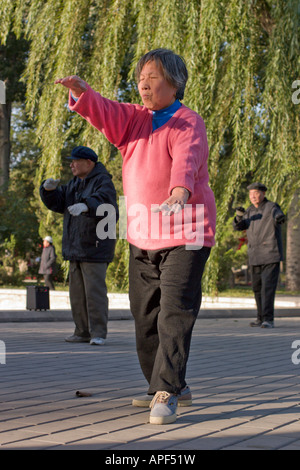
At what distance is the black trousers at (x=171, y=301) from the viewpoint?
4098mm

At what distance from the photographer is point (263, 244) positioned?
35.3 ft

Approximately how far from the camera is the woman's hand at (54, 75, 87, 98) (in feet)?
13.4

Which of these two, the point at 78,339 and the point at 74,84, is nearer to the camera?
the point at 74,84

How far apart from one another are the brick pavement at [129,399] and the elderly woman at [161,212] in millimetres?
234

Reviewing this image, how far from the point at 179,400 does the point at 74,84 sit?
181 centimetres

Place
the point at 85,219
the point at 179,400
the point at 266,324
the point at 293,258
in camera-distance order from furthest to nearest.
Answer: the point at 293,258 → the point at 266,324 → the point at 85,219 → the point at 179,400

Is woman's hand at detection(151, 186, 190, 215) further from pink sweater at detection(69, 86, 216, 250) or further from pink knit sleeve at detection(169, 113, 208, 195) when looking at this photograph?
pink sweater at detection(69, 86, 216, 250)

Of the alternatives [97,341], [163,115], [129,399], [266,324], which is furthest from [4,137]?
[163,115]

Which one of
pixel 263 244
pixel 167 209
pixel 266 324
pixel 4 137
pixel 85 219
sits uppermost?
pixel 4 137

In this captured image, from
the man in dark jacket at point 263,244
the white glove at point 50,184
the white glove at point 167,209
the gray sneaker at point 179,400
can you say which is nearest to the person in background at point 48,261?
the man in dark jacket at point 263,244

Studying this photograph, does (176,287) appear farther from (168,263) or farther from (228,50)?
(228,50)

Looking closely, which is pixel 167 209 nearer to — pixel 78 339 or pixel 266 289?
pixel 78 339

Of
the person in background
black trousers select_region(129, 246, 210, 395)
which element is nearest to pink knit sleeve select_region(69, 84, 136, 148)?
black trousers select_region(129, 246, 210, 395)

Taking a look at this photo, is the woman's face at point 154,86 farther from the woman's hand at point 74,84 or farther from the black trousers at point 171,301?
the black trousers at point 171,301
